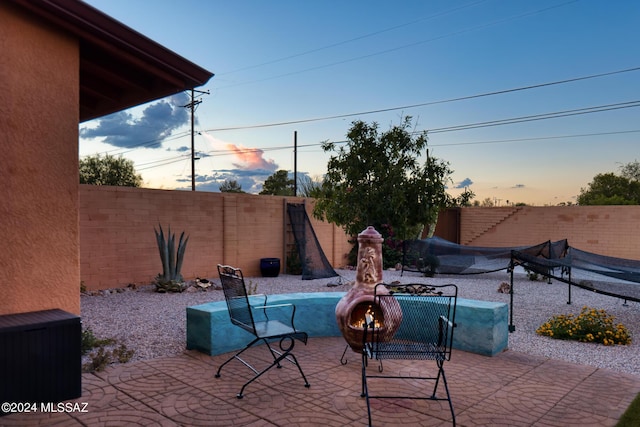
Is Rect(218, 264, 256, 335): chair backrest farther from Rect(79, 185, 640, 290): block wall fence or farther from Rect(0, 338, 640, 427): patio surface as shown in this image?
Rect(79, 185, 640, 290): block wall fence

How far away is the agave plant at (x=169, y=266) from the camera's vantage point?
27.0 ft

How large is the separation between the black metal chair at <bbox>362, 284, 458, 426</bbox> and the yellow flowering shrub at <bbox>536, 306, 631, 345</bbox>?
1.71m

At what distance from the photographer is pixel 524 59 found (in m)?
13.4

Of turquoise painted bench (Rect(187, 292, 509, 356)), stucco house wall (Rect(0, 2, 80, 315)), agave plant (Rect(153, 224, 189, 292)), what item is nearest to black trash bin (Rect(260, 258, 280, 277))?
agave plant (Rect(153, 224, 189, 292))

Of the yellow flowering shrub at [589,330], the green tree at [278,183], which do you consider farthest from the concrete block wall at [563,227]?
the green tree at [278,183]

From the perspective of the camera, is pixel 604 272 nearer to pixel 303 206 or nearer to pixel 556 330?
pixel 556 330

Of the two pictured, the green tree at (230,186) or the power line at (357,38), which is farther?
the green tree at (230,186)

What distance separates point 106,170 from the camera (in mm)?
27844

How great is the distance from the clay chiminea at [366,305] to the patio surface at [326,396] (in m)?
0.34

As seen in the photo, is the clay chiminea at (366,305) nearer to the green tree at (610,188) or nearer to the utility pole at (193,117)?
the utility pole at (193,117)

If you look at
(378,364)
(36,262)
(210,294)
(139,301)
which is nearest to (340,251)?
(210,294)

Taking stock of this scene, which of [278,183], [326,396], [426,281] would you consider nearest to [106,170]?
[278,183]

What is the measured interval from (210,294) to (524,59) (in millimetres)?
11470

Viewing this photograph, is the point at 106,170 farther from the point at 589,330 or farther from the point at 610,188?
the point at 610,188
